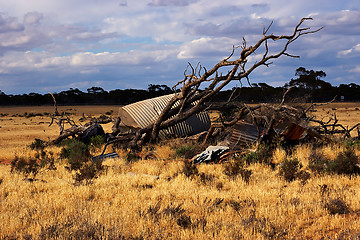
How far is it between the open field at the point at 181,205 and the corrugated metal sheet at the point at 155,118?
5.88 m

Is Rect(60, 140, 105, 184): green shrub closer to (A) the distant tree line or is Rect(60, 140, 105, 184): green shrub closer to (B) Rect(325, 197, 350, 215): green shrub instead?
(B) Rect(325, 197, 350, 215): green shrub

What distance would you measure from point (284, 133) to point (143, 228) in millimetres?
7332

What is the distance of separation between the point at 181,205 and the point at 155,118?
31.9ft

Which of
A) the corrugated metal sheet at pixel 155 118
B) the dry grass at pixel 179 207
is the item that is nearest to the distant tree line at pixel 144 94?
the corrugated metal sheet at pixel 155 118

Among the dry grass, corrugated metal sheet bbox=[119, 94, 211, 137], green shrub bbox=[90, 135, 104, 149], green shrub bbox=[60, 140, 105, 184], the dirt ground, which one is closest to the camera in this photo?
the dry grass

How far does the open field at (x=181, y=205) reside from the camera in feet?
17.4

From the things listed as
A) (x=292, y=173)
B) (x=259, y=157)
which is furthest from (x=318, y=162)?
(x=259, y=157)

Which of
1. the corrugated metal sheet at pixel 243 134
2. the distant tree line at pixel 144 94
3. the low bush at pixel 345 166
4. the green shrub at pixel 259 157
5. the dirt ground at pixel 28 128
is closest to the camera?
the low bush at pixel 345 166

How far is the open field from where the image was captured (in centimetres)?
531

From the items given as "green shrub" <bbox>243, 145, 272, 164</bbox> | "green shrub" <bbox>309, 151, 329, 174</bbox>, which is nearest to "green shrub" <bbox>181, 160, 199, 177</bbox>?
"green shrub" <bbox>243, 145, 272, 164</bbox>

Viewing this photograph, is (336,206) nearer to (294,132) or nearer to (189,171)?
(189,171)

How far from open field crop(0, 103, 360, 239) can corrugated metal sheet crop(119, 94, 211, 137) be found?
19.3 ft

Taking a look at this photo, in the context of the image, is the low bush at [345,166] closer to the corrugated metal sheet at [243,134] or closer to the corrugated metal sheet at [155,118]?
the corrugated metal sheet at [243,134]

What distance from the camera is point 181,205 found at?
6.45 m
